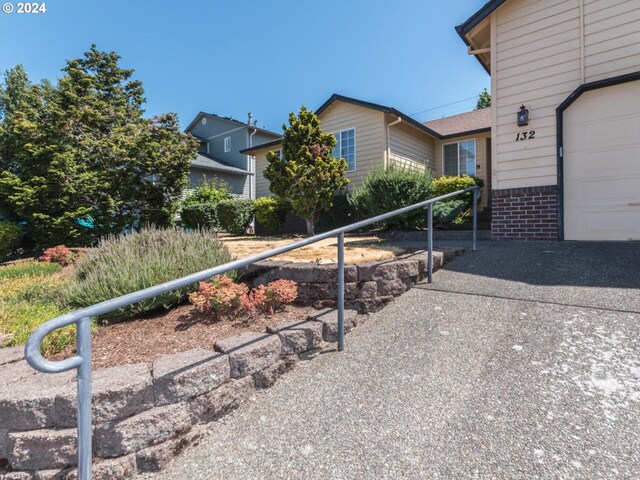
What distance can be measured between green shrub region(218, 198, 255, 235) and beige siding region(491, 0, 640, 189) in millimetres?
9036

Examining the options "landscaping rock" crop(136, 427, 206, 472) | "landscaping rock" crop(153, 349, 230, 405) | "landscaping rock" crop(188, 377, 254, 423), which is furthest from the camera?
"landscaping rock" crop(188, 377, 254, 423)

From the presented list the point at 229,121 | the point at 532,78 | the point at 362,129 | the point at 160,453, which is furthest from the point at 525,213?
the point at 229,121

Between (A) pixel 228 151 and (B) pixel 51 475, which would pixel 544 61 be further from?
(A) pixel 228 151

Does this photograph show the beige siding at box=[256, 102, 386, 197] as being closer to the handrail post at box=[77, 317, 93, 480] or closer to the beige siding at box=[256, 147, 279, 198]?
the beige siding at box=[256, 147, 279, 198]

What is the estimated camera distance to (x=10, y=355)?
7.14 ft

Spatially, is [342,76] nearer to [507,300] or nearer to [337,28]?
[337,28]

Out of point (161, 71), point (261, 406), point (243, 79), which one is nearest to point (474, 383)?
point (261, 406)

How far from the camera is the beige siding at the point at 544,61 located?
17.1 ft

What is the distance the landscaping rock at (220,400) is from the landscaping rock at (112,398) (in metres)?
0.25

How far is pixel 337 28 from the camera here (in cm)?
987

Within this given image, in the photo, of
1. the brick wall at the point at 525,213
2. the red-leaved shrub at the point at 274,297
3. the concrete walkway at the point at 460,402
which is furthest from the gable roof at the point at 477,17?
the red-leaved shrub at the point at 274,297

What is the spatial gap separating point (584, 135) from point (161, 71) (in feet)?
44.6

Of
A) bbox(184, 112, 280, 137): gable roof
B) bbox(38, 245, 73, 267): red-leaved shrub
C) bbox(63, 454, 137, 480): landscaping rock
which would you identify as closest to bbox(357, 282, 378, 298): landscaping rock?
bbox(63, 454, 137, 480): landscaping rock

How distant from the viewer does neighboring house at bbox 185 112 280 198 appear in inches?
741
